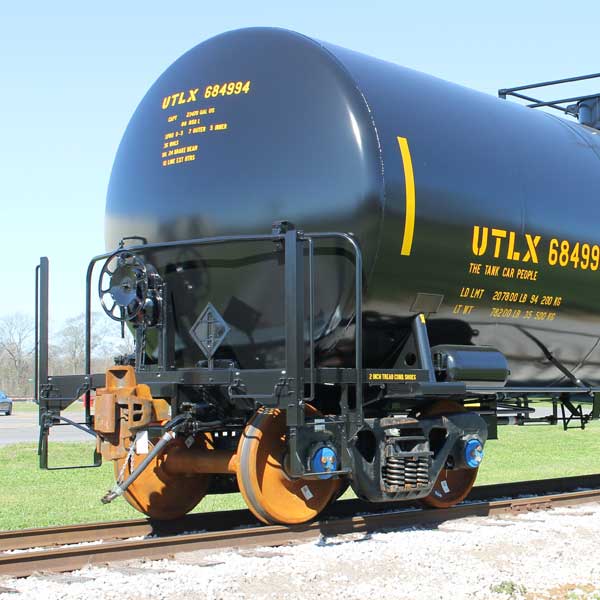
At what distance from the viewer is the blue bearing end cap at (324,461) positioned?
703 cm

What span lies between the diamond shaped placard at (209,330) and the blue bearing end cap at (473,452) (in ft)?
7.90

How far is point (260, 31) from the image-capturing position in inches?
316

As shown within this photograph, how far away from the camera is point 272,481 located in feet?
24.8

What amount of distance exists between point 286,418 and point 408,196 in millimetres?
2038

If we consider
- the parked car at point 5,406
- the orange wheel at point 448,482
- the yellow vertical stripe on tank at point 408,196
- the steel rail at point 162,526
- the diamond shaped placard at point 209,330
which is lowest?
the parked car at point 5,406

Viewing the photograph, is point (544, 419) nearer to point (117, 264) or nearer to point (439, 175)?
point (439, 175)

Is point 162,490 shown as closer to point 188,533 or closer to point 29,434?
point 188,533

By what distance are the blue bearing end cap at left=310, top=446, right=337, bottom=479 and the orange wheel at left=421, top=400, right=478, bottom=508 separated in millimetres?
1498

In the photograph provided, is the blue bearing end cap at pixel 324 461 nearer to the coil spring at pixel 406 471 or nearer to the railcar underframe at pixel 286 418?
the railcar underframe at pixel 286 418

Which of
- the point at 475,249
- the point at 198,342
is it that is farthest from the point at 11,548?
the point at 475,249

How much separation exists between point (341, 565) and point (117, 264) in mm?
3335

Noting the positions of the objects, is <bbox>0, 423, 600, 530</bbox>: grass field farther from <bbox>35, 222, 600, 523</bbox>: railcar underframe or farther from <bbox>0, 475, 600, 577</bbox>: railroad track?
<bbox>35, 222, 600, 523</bbox>: railcar underframe

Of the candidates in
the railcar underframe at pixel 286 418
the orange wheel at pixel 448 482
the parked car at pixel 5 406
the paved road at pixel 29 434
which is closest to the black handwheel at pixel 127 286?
the railcar underframe at pixel 286 418

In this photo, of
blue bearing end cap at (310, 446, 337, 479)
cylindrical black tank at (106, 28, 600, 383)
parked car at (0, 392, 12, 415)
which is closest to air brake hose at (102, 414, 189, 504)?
cylindrical black tank at (106, 28, 600, 383)
